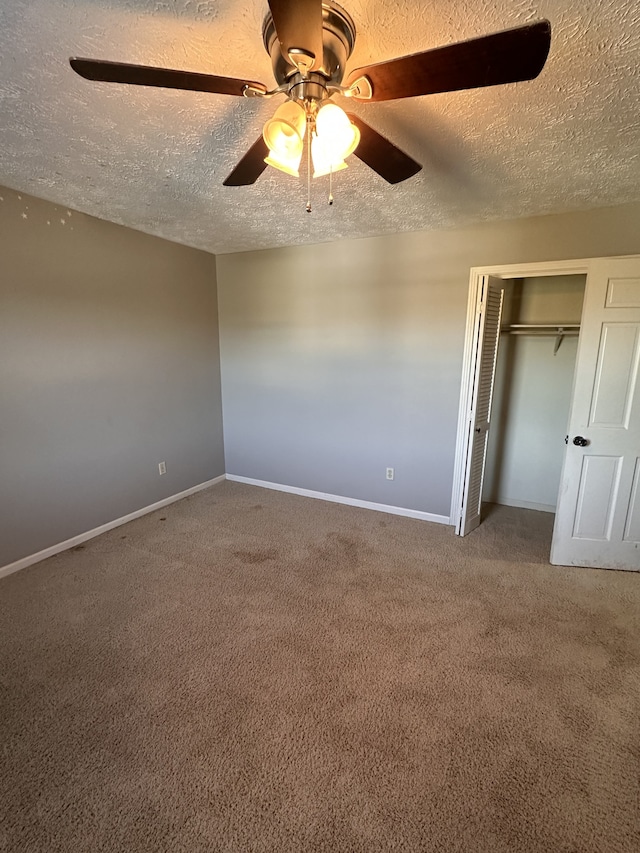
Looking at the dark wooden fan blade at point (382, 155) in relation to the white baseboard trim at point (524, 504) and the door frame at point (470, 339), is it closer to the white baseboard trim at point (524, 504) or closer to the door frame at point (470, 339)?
the door frame at point (470, 339)

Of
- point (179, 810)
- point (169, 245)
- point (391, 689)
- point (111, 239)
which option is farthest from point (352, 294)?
point (179, 810)

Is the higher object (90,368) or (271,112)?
(271,112)

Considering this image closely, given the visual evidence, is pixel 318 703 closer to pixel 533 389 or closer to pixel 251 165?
pixel 251 165

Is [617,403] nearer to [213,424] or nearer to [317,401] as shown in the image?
[317,401]

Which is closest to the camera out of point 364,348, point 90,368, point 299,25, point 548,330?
point 299,25

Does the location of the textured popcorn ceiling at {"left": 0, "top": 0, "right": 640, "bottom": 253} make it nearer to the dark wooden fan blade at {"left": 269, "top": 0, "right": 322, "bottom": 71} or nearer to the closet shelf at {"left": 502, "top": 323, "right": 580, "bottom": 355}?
the dark wooden fan blade at {"left": 269, "top": 0, "right": 322, "bottom": 71}

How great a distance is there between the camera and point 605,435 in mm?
2652

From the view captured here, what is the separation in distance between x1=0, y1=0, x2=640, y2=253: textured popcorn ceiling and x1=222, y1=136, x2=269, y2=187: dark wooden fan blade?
221 mm

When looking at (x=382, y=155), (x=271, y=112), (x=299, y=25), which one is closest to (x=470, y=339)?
(x=382, y=155)

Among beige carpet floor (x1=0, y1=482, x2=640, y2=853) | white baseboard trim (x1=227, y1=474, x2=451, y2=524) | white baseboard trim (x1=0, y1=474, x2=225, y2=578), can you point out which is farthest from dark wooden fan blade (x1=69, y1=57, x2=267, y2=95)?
white baseboard trim (x1=227, y1=474, x2=451, y2=524)

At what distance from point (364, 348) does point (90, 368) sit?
229 cm

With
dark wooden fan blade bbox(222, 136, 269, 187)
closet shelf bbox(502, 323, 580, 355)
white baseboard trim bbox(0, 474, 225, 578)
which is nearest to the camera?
dark wooden fan blade bbox(222, 136, 269, 187)

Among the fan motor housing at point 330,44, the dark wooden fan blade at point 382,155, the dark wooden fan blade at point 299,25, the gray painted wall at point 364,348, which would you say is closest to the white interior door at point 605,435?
the gray painted wall at point 364,348

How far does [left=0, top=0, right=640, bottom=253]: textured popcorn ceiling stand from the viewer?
115 cm
